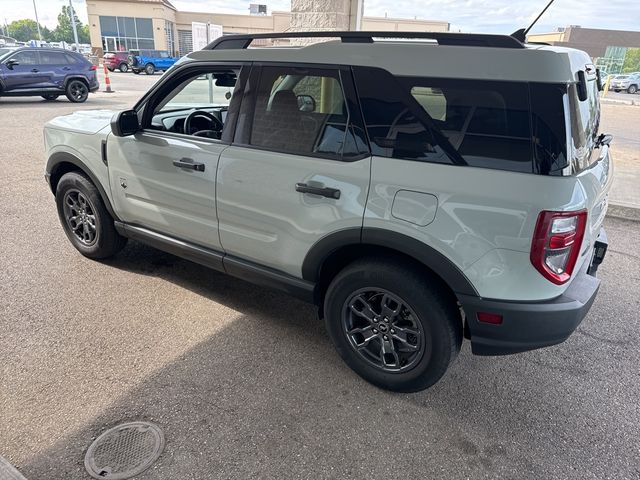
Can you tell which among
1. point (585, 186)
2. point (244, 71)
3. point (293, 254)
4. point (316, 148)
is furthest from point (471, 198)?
point (244, 71)

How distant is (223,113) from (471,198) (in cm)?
263

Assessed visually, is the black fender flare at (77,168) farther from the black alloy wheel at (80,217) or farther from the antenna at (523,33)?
the antenna at (523,33)

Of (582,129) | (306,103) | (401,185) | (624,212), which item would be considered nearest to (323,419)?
(401,185)

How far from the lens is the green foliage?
185 feet

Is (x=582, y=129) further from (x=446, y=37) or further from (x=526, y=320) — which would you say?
(x=526, y=320)

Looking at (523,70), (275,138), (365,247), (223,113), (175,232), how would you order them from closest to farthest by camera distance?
(523,70)
(365,247)
(275,138)
(175,232)
(223,113)

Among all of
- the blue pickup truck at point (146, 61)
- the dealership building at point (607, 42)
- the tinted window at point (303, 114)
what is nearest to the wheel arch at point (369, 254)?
the tinted window at point (303, 114)

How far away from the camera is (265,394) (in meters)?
2.67

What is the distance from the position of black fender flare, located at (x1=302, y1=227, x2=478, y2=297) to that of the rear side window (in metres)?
0.41

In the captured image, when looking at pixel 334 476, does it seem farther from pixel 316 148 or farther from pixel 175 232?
pixel 175 232

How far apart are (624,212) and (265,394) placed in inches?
213

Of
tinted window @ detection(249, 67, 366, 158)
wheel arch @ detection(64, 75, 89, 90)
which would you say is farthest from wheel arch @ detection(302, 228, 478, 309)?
wheel arch @ detection(64, 75, 89, 90)

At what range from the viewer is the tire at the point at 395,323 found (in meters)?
2.44

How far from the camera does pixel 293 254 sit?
9.37ft
